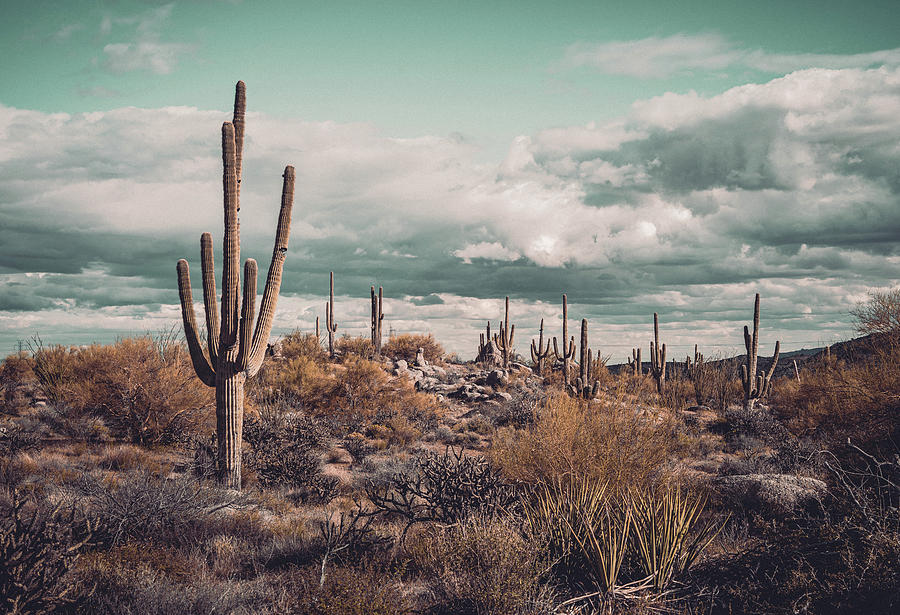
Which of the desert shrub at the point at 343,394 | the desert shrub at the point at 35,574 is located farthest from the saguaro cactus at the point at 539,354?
the desert shrub at the point at 35,574

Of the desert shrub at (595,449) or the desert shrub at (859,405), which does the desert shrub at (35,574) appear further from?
the desert shrub at (859,405)

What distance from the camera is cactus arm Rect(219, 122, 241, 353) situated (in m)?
10.0

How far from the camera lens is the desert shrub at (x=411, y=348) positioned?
3553 cm

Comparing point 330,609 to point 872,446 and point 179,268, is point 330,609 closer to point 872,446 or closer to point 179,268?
point 179,268

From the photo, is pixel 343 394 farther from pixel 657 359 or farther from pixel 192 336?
pixel 657 359

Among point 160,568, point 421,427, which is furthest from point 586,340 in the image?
point 160,568

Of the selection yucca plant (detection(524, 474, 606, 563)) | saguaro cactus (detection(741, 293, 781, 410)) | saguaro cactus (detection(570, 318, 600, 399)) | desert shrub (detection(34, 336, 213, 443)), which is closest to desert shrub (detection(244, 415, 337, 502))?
desert shrub (detection(34, 336, 213, 443))

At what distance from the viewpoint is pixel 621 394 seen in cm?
957

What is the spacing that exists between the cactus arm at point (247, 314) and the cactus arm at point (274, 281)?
274 millimetres

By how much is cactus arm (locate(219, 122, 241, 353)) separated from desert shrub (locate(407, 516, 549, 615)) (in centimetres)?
572

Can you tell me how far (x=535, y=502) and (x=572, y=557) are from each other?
86.2 inches

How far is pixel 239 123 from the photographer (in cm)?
1091

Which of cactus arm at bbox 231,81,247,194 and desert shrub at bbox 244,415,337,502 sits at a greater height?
cactus arm at bbox 231,81,247,194

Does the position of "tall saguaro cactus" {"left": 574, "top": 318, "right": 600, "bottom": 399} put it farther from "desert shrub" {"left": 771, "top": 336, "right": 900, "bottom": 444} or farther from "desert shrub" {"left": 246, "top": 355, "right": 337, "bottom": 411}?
"desert shrub" {"left": 246, "top": 355, "right": 337, "bottom": 411}
